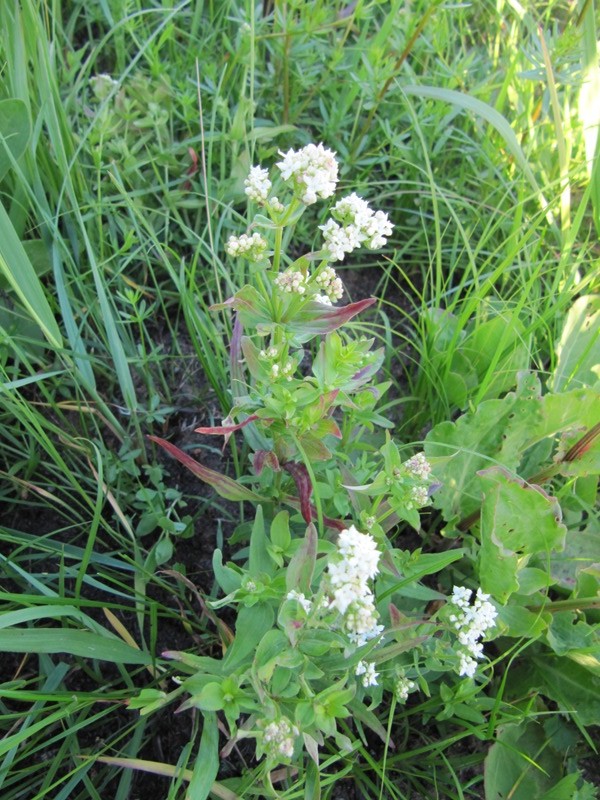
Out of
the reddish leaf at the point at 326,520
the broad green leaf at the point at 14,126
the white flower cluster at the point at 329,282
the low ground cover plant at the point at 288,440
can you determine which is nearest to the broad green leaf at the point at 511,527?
the low ground cover plant at the point at 288,440

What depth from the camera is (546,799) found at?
164cm

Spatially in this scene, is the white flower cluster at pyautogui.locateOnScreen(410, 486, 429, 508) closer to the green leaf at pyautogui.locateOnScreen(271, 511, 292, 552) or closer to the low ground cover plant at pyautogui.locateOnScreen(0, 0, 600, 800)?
the low ground cover plant at pyautogui.locateOnScreen(0, 0, 600, 800)

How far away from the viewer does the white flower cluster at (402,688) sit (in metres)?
1.42

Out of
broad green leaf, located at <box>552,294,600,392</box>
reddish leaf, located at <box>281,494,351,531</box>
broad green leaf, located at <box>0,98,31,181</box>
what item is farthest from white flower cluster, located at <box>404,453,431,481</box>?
broad green leaf, located at <box>0,98,31,181</box>

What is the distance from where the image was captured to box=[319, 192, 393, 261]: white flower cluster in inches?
52.1

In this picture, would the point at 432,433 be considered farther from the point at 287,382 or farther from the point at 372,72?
the point at 372,72

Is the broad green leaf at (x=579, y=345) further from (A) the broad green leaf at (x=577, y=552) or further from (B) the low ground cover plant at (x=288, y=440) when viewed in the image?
(A) the broad green leaf at (x=577, y=552)

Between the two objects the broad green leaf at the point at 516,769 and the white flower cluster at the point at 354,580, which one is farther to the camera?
the broad green leaf at the point at 516,769

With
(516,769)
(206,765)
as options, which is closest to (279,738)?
(206,765)

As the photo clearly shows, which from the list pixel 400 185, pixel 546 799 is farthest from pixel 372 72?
pixel 546 799

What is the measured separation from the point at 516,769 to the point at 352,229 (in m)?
1.36

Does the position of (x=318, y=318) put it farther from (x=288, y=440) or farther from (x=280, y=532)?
(x=280, y=532)

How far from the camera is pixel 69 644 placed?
1465 millimetres

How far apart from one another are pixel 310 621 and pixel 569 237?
56.6 inches
